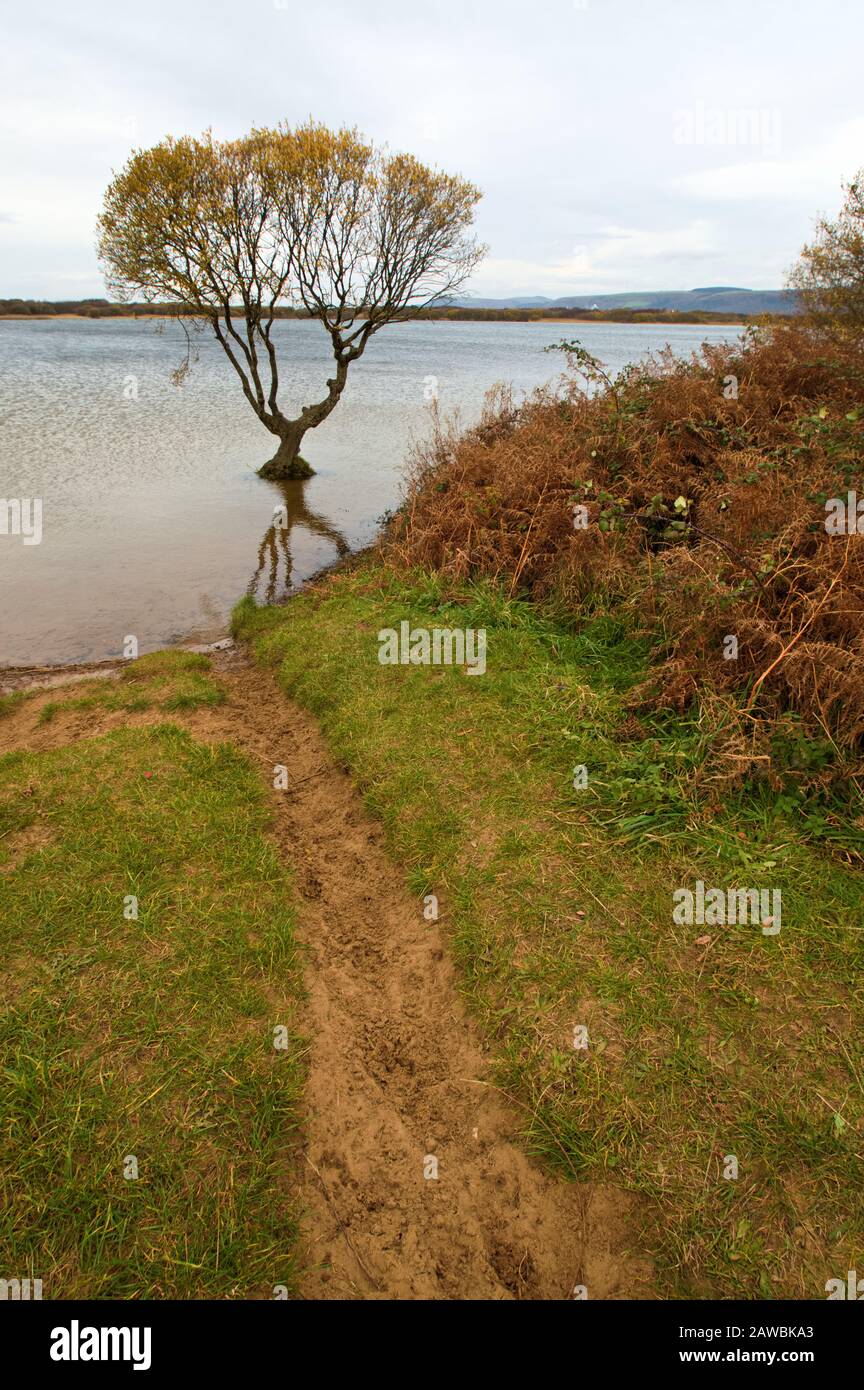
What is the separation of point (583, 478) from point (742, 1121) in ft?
22.9

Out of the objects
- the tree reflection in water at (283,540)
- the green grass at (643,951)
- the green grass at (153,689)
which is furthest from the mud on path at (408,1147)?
the tree reflection in water at (283,540)

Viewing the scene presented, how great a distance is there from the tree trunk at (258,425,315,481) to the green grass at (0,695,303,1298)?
1375 centimetres

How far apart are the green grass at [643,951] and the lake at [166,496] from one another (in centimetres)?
525

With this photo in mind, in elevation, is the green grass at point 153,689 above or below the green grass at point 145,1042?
above

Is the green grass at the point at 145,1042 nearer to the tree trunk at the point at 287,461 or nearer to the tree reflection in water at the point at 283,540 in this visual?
the tree reflection in water at the point at 283,540

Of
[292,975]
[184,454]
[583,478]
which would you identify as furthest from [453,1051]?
[184,454]

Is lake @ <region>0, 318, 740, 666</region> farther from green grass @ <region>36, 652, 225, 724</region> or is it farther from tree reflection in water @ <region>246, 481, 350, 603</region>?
green grass @ <region>36, 652, 225, 724</region>

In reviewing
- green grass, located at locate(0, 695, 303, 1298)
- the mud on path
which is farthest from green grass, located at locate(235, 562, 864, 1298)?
green grass, located at locate(0, 695, 303, 1298)

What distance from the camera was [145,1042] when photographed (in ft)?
11.6

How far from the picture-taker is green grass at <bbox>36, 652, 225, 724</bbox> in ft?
23.5

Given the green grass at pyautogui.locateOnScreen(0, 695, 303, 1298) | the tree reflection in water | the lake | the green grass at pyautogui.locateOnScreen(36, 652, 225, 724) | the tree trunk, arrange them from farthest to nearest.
Answer: 1. the tree trunk
2. the tree reflection in water
3. the lake
4. the green grass at pyautogui.locateOnScreen(36, 652, 225, 724)
5. the green grass at pyautogui.locateOnScreen(0, 695, 303, 1298)

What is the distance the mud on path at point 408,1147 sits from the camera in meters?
2.80

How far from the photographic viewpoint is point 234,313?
1750cm

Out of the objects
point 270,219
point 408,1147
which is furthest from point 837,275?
point 408,1147
